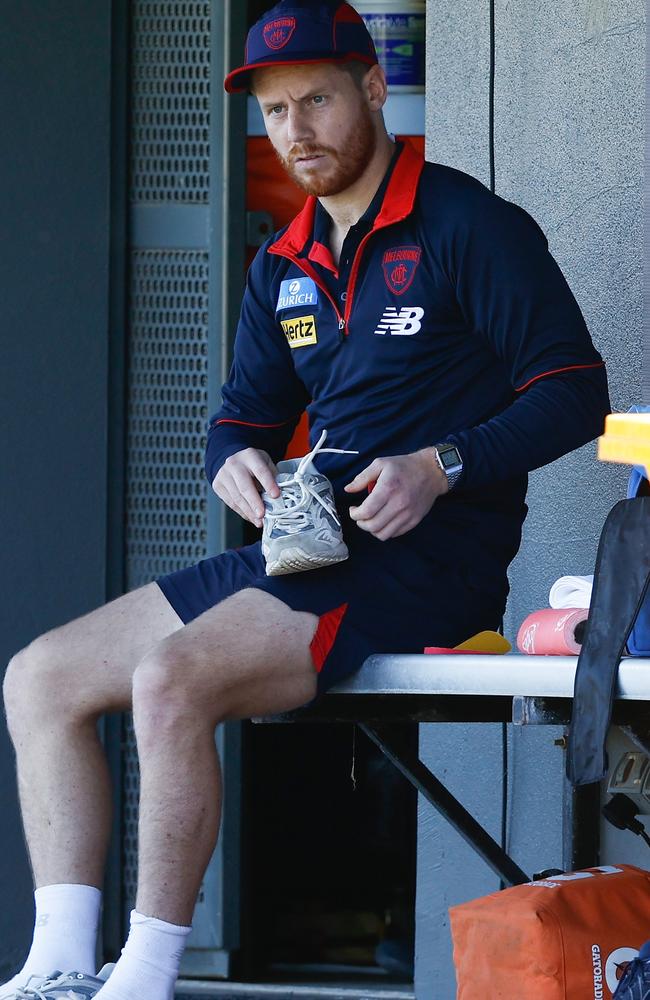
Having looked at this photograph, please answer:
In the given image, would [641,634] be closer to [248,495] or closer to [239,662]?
[239,662]

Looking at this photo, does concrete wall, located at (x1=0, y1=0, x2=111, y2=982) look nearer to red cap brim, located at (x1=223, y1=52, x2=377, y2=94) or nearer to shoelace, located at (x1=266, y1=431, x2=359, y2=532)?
red cap brim, located at (x1=223, y1=52, x2=377, y2=94)

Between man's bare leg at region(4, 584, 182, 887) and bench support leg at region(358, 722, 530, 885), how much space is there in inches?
16.5

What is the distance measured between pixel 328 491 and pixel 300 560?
0.12 m

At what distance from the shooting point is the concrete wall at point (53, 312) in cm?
364

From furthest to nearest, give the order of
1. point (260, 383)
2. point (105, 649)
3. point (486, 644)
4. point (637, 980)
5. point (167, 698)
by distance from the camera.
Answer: point (260, 383)
point (105, 649)
point (486, 644)
point (167, 698)
point (637, 980)

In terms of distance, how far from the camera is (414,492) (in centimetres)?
238

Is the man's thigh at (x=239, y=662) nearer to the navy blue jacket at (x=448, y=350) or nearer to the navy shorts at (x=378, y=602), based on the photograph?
the navy shorts at (x=378, y=602)

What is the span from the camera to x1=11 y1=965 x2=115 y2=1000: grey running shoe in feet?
7.09

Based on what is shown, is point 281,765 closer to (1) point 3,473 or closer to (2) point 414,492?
(1) point 3,473

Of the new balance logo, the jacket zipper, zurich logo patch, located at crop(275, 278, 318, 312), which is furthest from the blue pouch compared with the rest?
zurich logo patch, located at crop(275, 278, 318, 312)

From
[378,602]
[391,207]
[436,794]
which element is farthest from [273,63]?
[436,794]

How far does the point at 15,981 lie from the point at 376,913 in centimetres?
175

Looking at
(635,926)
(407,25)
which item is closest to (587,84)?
(407,25)

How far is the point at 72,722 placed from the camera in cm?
254
